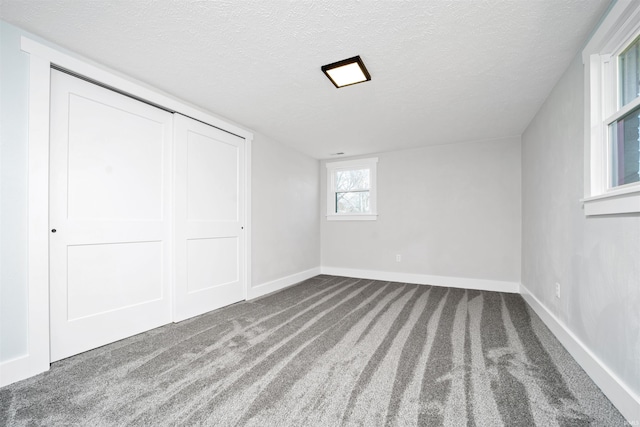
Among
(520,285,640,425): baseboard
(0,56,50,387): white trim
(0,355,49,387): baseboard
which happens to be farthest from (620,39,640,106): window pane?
(0,355,49,387): baseboard

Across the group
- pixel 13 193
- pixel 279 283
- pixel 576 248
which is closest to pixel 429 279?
pixel 279 283

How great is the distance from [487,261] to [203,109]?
14.7ft

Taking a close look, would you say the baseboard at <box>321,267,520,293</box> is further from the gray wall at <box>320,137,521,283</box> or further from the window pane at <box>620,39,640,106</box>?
the window pane at <box>620,39,640,106</box>

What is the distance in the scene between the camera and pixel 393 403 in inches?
61.2

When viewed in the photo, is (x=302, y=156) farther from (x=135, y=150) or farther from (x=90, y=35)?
(x=90, y=35)

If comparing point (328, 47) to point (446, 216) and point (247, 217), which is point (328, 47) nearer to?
point (247, 217)

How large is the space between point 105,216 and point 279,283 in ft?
8.29

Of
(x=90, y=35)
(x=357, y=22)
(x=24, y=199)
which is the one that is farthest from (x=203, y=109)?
(x=357, y=22)

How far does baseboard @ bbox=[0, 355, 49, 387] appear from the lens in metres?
1.72

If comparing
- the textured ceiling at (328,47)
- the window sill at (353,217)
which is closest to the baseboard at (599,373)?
the textured ceiling at (328,47)

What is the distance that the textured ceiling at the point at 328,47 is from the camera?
5.41ft

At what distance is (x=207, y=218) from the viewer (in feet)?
10.5

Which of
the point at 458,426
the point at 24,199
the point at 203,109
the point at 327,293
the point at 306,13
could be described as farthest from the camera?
the point at 327,293

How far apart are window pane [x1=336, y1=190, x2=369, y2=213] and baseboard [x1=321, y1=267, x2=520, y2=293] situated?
3.75 feet
